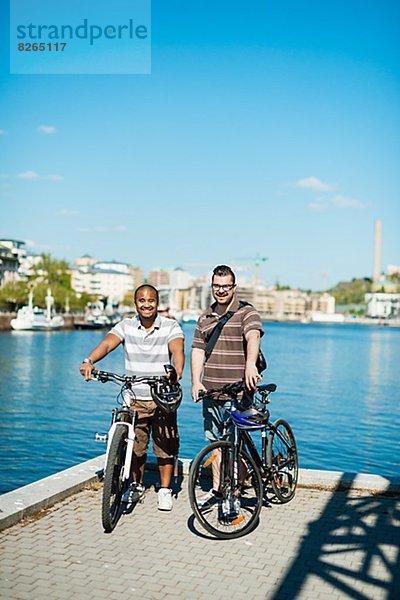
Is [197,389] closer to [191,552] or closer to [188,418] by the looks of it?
[191,552]

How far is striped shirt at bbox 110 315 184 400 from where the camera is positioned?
6781mm

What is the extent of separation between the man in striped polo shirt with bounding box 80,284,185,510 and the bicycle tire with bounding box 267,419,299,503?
0.92 m

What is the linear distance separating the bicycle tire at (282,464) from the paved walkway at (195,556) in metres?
0.19

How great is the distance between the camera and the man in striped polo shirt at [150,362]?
6.72 metres

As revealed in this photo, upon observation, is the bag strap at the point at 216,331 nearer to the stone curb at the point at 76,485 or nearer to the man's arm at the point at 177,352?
the man's arm at the point at 177,352

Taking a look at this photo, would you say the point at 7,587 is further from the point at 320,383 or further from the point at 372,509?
the point at 320,383

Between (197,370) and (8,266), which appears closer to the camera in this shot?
(197,370)

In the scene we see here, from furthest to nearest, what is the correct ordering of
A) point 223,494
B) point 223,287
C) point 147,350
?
point 147,350, point 223,287, point 223,494

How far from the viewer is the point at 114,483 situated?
6199 mm

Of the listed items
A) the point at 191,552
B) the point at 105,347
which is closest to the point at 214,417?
the point at 105,347

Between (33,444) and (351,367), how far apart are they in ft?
115

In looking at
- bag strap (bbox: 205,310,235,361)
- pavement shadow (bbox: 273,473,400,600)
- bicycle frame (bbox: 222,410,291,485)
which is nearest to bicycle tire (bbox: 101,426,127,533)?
bicycle frame (bbox: 222,410,291,485)

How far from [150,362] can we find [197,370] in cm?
50

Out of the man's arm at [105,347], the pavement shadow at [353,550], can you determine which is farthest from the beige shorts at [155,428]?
the pavement shadow at [353,550]
